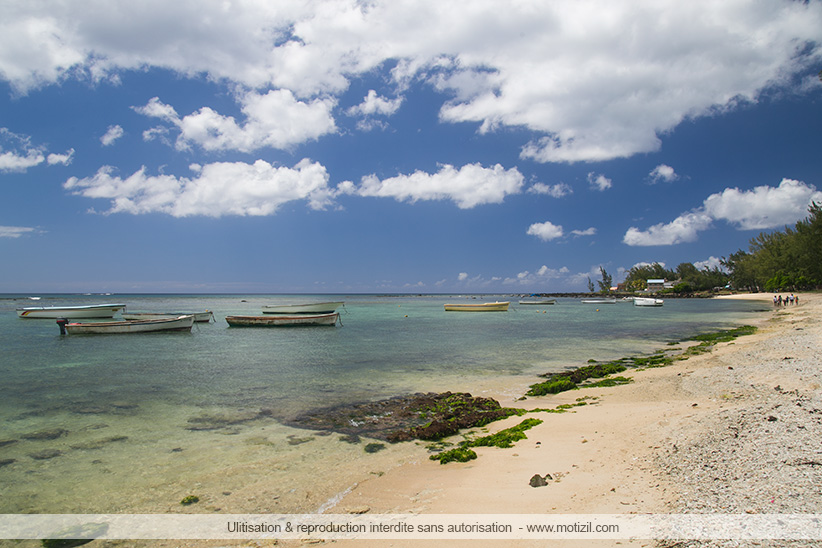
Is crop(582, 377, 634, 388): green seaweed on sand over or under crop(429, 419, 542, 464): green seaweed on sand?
under

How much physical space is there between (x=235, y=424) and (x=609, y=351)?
65.8 feet

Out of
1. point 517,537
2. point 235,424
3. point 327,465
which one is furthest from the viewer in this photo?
point 235,424

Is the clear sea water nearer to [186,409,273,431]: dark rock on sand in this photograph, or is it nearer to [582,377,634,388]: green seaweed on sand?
[186,409,273,431]: dark rock on sand

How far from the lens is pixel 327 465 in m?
7.70

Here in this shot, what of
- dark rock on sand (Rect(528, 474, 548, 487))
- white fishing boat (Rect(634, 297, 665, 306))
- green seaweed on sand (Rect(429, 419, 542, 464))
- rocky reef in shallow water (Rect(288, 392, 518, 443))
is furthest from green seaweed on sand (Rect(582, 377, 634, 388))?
white fishing boat (Rect(634, 297, 665, 306))

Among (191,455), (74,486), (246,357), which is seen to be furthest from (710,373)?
(246,357)

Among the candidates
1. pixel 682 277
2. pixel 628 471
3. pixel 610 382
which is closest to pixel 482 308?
pixel 610 382

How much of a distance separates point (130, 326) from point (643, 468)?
39233 mm

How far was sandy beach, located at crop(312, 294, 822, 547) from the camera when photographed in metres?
4.25

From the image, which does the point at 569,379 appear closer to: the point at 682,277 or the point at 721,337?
the point at 721,337

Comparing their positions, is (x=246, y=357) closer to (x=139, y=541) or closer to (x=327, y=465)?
(x=327, y=465)

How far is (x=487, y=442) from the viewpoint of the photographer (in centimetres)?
823

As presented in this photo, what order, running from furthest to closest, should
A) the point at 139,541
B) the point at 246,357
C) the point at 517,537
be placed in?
the point at 246,357, the point at 139,541, the point at 517,537

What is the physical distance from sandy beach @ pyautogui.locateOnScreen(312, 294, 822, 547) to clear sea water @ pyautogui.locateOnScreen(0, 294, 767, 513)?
155cm
